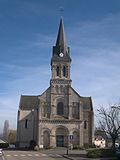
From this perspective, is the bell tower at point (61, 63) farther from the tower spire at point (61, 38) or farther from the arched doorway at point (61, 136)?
the arched doorway at point (61, 136)

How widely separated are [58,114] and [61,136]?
17.1 ft

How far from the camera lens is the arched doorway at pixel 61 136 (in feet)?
257

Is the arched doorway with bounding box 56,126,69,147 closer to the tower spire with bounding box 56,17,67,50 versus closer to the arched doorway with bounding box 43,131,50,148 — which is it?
the arched doorway with bounding box 43,131,50,148

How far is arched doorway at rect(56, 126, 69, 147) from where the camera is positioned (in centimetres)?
7844

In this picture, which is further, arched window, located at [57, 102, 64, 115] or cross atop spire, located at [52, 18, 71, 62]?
cross atop spire, located at [52, 18, 71, 62]

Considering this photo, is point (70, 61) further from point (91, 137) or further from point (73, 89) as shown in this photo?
point (91, 137)

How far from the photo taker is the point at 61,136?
259 ft

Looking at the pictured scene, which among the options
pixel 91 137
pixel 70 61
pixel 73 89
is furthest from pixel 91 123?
pixel 70 61

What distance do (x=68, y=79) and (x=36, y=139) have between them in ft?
52.6

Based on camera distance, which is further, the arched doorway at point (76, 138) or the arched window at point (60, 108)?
the arched window at point (60, 108)

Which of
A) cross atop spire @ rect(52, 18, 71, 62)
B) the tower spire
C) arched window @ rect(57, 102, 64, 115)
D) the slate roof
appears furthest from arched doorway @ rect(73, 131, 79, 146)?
the tower spire

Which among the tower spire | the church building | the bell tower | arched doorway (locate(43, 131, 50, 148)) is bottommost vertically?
arched doorway (locate(43, 131, 50, 148))

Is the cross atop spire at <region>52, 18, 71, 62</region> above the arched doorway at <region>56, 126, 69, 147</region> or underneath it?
above

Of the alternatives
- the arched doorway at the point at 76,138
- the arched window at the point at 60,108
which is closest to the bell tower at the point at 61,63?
the arched window at the point at 60,108
